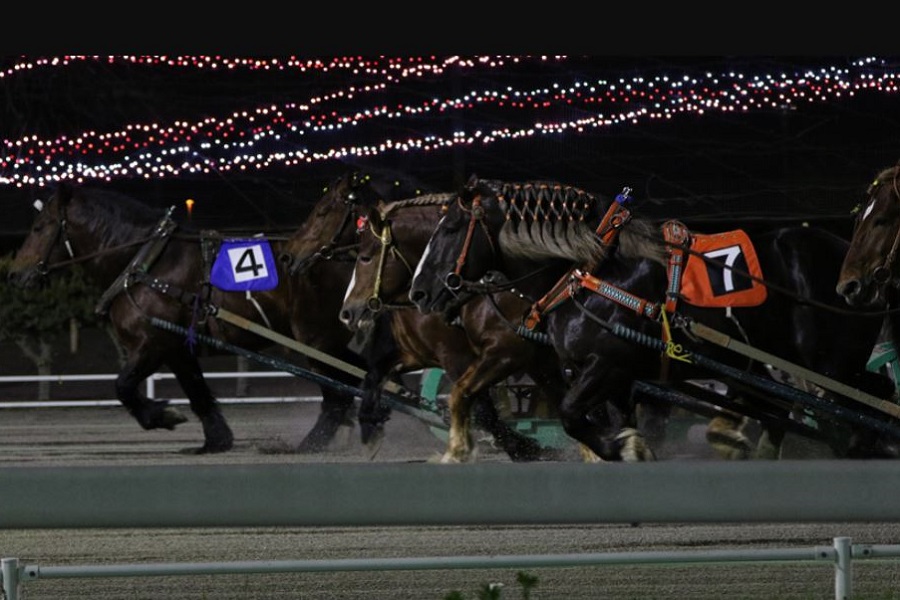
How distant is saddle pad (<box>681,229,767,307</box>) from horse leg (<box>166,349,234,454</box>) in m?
4.19

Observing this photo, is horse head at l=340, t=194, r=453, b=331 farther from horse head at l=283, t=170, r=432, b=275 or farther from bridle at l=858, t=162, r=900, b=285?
bridle at l=858, t=162, r=900, b=285

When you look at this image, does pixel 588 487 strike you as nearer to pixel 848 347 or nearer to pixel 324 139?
pixel 848 347

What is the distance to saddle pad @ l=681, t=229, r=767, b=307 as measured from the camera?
7.93 m

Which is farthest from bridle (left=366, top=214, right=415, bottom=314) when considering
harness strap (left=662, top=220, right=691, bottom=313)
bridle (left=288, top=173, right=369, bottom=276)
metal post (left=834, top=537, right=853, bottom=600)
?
metal post (left=834, top=537, right=853, bottom=600)

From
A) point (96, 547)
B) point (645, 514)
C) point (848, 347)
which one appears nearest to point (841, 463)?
point (645, 514)

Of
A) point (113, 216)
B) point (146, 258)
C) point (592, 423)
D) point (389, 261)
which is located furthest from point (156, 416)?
point (592, 423)

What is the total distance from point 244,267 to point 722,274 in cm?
414

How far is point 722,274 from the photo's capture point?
8.02 m

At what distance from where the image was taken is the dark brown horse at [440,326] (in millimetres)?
8969

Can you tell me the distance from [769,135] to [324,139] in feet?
12.8

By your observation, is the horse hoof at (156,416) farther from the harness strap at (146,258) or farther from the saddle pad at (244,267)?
the saddle pad at (244,267)

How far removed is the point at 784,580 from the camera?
559cm

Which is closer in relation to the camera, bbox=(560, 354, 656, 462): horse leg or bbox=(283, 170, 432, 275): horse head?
bbox=(560, 354, 656, 462): horse leg

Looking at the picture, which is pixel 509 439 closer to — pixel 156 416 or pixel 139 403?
pixel 156 416
